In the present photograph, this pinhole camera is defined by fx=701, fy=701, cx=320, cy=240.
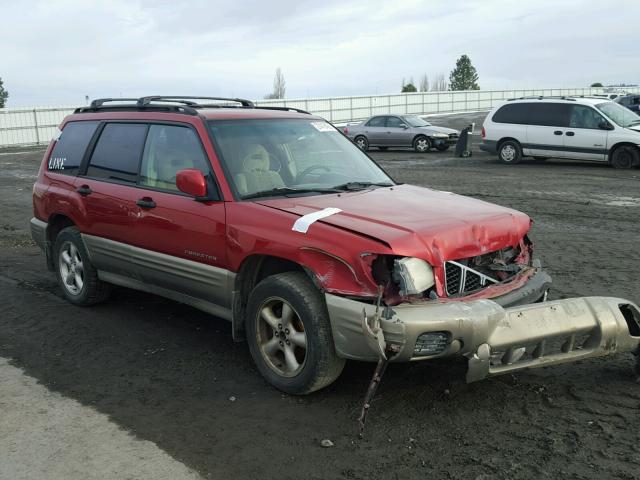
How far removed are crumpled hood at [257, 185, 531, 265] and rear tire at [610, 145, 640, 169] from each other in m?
13.8

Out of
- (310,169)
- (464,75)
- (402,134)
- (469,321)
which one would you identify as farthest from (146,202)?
(464,75)

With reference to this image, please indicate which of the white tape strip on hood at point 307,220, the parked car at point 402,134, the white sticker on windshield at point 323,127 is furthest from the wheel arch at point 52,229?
the parked car at point 402,134

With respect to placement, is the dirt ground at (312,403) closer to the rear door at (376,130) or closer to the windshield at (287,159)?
the windshield at (287,159)

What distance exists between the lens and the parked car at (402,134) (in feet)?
80.9

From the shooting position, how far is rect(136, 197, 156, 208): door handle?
527 centimetres

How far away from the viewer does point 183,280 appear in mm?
5102

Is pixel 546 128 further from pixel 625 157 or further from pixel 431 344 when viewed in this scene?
pixel 431 344

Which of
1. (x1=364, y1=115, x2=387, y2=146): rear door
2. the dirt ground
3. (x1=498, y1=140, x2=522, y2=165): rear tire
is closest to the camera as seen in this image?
the dirt ground

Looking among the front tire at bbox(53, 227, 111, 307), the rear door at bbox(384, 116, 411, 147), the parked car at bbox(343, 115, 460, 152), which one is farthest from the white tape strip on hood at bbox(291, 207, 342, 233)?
the rear door at bbox(384, 116, 411, 147)

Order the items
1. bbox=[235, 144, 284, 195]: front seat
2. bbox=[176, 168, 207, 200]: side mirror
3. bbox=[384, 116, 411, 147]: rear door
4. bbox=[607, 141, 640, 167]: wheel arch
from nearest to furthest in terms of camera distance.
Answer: bbox=[176, 168, 207, 200]: side mirror → bbox=[235, 144, 284, 195]: front seat → bbox=[607, 141, 640, 167]: wheel arch → bbox=[384, 116, 411, 147]: rear door

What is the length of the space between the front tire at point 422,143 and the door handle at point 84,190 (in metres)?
19.6

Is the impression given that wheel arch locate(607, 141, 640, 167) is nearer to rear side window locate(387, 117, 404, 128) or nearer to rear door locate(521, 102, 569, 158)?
rear door locate(521, 102, 569, 158)

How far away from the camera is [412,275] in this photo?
3877 millimetres

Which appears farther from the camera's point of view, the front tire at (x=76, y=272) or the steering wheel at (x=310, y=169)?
the front tire at (x=76, y=272)
